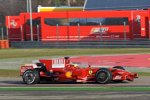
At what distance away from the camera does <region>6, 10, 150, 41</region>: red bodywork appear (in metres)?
46.2

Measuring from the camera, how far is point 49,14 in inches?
1966

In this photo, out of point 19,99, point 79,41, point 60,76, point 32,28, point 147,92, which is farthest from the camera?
point 32,28

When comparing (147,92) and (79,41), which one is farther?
(79,41)

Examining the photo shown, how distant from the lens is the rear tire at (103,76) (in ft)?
55.6

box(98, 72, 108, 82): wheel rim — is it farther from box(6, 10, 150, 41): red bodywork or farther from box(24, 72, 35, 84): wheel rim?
box(6, 10, 150, 41): red bodywork

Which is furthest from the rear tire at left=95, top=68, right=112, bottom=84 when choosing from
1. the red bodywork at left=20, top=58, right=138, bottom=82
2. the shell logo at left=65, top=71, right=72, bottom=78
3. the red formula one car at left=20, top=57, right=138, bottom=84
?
the shell logo at left=65, top=71, right=72, bottom=78

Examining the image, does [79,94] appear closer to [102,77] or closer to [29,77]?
[102,77]

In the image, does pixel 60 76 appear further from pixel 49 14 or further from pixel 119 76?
pixel 49 14

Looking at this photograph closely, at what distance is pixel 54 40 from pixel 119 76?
3271 centimetres

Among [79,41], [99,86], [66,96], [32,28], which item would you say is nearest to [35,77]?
[99,86]

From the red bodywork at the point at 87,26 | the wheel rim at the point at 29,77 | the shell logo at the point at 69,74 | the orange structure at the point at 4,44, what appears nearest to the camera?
the shell logo at the point at 69,74

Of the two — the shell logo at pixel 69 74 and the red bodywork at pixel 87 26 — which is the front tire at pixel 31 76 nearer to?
the shell logo at pixel 69 74

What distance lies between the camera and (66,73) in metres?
17.7

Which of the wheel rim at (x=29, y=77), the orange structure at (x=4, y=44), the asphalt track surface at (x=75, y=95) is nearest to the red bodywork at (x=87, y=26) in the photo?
the orange structure at (x=4, y=44)
